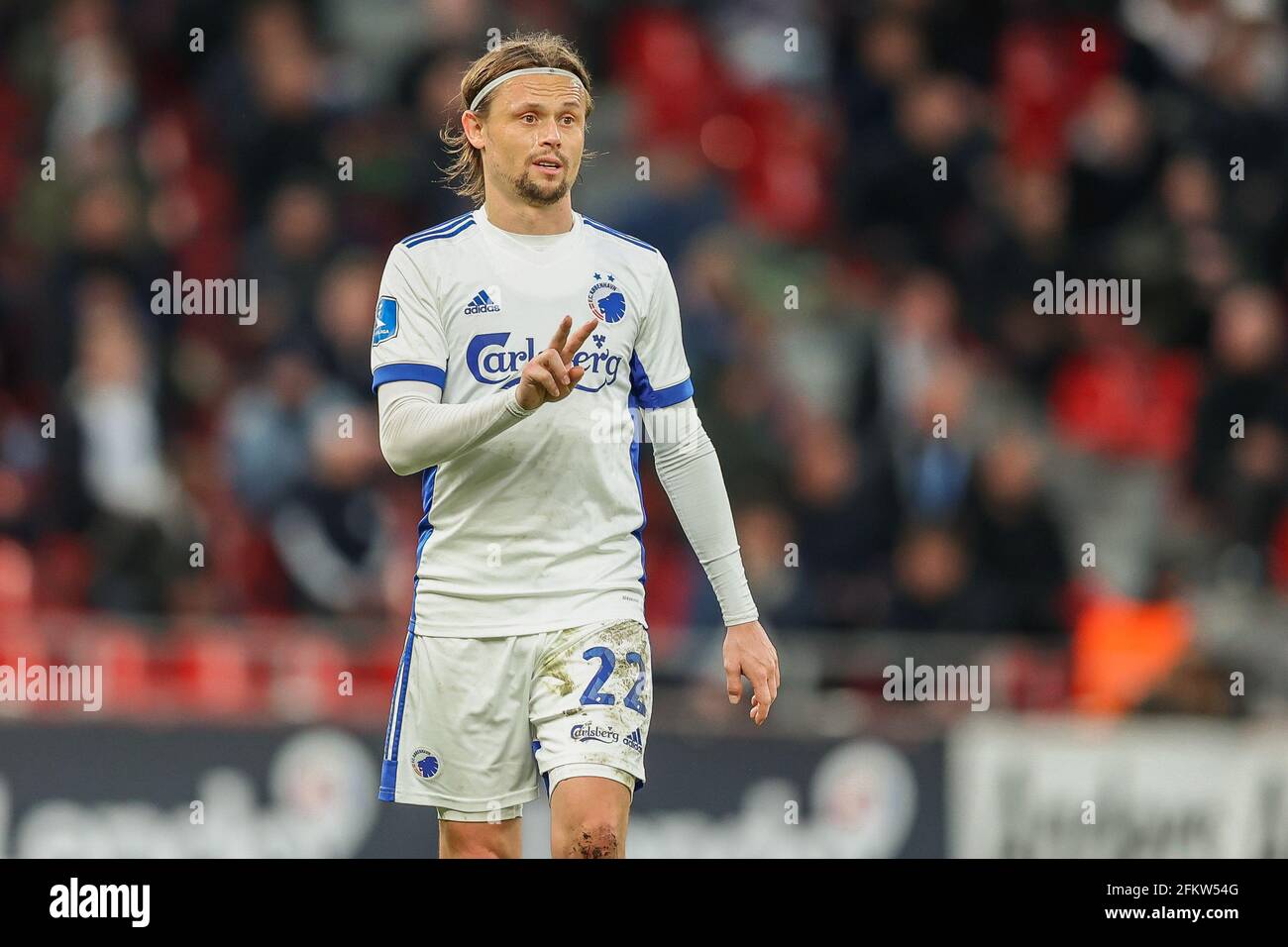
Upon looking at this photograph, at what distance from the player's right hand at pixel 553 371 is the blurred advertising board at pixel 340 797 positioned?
3.59 metres

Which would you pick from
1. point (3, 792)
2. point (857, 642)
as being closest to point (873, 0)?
point (857, 642)

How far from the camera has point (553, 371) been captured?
4.54 m

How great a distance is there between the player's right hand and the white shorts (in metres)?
0.71

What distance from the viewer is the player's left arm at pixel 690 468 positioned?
5246 mm

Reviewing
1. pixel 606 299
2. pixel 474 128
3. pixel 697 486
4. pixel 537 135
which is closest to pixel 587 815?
pixel 697 486

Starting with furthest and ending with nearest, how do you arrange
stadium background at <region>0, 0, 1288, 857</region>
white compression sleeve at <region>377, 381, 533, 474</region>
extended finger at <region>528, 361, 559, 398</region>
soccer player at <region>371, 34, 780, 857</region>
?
stadium background at <region>0, 0, 1288, 857</region>, soccer player at <region>371, 34, 780, 857</region>, white compression sleeve at <region>377, 381, 533, 474</region>, extended finger at <region>528, 361, 559, 398</region>

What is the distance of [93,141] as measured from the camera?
1083cm

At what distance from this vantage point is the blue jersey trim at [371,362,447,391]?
16.5 ft

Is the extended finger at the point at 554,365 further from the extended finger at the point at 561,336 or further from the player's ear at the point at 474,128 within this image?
the player's ear at the point at 474,128
